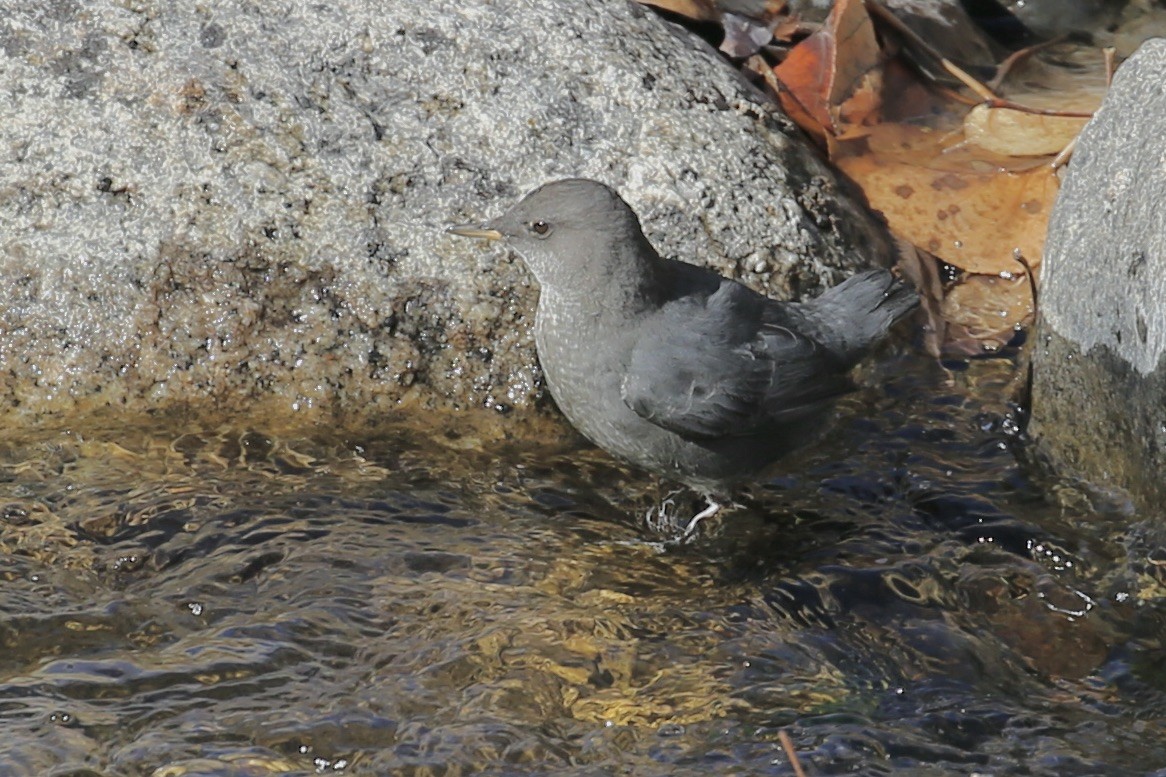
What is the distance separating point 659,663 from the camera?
14.2 ft

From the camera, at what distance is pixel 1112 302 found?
4.80 m

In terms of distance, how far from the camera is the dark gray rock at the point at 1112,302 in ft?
14.9

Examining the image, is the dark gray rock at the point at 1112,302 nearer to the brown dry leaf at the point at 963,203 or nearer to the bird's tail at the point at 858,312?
the bird's tail at the point at 858,312

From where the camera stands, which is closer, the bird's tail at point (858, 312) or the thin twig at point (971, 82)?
the bird's tail at point (858, 312)

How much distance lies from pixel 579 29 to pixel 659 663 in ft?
8.74

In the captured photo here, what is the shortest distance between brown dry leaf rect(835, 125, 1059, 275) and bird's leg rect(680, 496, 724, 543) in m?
1.76

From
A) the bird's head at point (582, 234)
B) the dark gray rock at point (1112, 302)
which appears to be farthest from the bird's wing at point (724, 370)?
the dark gray rock at point (1112, 302)

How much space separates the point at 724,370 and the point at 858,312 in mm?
624

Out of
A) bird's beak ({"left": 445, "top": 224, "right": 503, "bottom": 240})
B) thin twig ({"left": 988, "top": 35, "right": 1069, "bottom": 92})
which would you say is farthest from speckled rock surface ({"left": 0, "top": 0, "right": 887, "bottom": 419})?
thin twig ({"left": 988, "top": 35, "right": 1069, "bottom": 92})

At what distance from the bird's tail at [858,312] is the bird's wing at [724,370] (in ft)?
0.31

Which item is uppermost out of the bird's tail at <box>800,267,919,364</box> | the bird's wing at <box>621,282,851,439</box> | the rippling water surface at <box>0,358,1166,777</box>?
the bird's tail at <box>800,267,919,364</box>

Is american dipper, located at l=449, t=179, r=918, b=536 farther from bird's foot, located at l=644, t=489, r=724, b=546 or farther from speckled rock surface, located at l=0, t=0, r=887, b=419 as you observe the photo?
speckled rock surface, located at l=0, t=0, r=887, b=419

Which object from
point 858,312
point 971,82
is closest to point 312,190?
point 858,312

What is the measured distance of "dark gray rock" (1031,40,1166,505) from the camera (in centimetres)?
455
